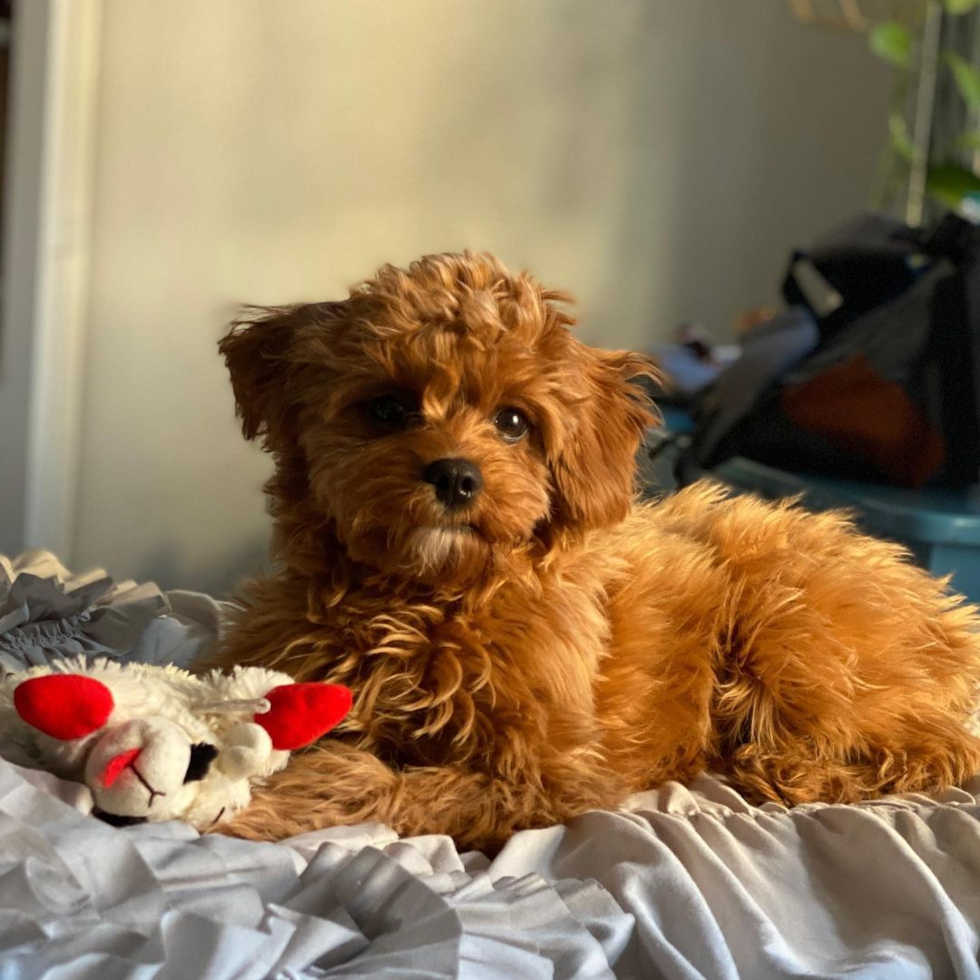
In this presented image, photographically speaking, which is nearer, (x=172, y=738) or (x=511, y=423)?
(x=172, y=738)

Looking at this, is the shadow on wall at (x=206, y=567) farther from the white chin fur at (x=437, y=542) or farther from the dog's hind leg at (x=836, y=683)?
the white chin fur at (x=437, y=542)

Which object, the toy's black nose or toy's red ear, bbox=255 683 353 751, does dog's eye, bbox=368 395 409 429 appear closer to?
toy's red ear, bbox=255 683 353 751

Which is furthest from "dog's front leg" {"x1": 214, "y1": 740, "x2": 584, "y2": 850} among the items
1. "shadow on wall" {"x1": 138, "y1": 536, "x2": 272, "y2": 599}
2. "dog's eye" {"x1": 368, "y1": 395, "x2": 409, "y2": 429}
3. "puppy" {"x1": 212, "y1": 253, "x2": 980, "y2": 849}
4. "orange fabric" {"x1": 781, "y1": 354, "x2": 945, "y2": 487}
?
"shadow on wall" {"x1": 138, "y1": 536, "x2": 272, "y2": 599}

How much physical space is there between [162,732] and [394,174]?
3393mm

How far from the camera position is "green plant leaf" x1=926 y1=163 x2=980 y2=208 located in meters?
3.79

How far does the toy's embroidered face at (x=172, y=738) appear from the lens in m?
1.12

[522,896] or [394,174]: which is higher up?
[394,174]

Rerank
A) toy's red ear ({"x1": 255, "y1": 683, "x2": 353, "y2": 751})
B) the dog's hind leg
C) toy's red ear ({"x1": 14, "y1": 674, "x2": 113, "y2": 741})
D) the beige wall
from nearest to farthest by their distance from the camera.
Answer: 1. toy's red ear ({"x1": 14, "y1": 674, "x2": 113, "y2": 741})
2. toy's red ear ({"x1": 255, "y1": 683, "x2": 353, "y2": 751})
3. the dog's hind leg
4. the beige wall

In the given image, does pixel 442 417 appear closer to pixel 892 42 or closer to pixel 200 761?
pixel 200 761

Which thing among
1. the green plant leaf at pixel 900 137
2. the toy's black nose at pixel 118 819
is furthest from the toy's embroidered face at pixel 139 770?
the green plant leaf at pixel 900 137

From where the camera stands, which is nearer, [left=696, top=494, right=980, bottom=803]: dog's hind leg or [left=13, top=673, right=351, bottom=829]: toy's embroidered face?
[left=13, top=673, right=351, bottom=829]: toy's embroidered face

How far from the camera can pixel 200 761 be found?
3.88ft

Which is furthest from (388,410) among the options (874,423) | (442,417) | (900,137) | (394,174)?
(900,137)

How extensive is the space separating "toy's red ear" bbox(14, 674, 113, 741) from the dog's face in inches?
13.2
